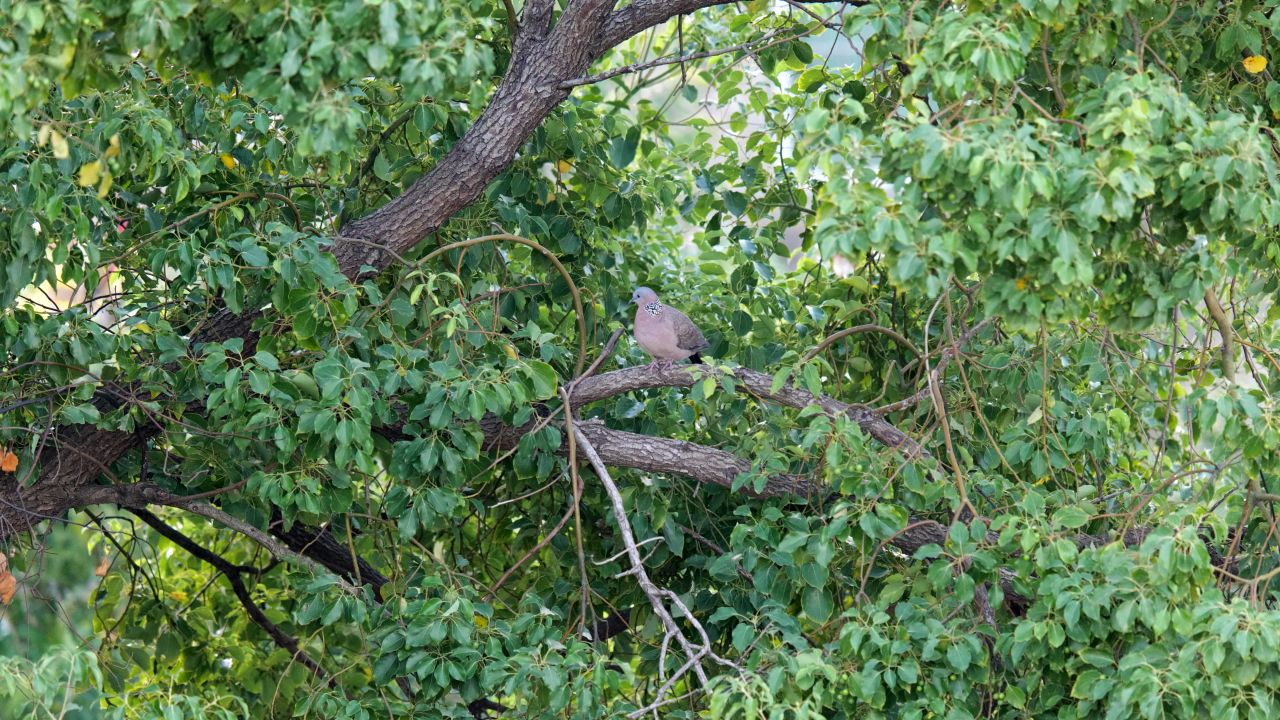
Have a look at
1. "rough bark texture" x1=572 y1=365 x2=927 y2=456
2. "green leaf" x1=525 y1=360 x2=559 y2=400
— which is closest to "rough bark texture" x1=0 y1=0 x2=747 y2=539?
"green leaf" x1=525 y1=360 x2=559 y2=400

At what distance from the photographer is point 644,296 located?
17.1ft

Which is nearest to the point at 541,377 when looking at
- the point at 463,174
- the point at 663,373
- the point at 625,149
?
the point at 663,373

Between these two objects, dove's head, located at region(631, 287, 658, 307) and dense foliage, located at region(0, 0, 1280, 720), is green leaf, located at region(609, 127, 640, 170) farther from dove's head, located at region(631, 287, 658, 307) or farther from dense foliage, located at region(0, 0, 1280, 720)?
dove's head, located at region(631, 287, 658, 307)

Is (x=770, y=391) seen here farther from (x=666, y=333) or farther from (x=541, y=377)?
(x=666, y=333)

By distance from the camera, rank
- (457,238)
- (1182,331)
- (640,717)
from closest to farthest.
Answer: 1. (640,717)
2. (1182,331)
3. (457,238)

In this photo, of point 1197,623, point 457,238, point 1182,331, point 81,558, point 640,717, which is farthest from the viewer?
point 81,558

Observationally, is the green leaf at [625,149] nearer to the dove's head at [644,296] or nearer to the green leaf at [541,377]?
the dove's head at [644,296]

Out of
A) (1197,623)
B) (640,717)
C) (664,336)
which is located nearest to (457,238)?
(664,336)

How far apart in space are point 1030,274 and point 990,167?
29 centimetres

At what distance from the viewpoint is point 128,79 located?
4242mm

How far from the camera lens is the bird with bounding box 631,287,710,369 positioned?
5.05 meters

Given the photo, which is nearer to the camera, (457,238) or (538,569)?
(457,238)

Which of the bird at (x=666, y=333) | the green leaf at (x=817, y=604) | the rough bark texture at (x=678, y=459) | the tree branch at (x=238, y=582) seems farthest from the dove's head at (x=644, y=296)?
the tree branch at (x=238, y=582)

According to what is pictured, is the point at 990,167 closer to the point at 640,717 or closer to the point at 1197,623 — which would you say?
A: the point at 1197,623
